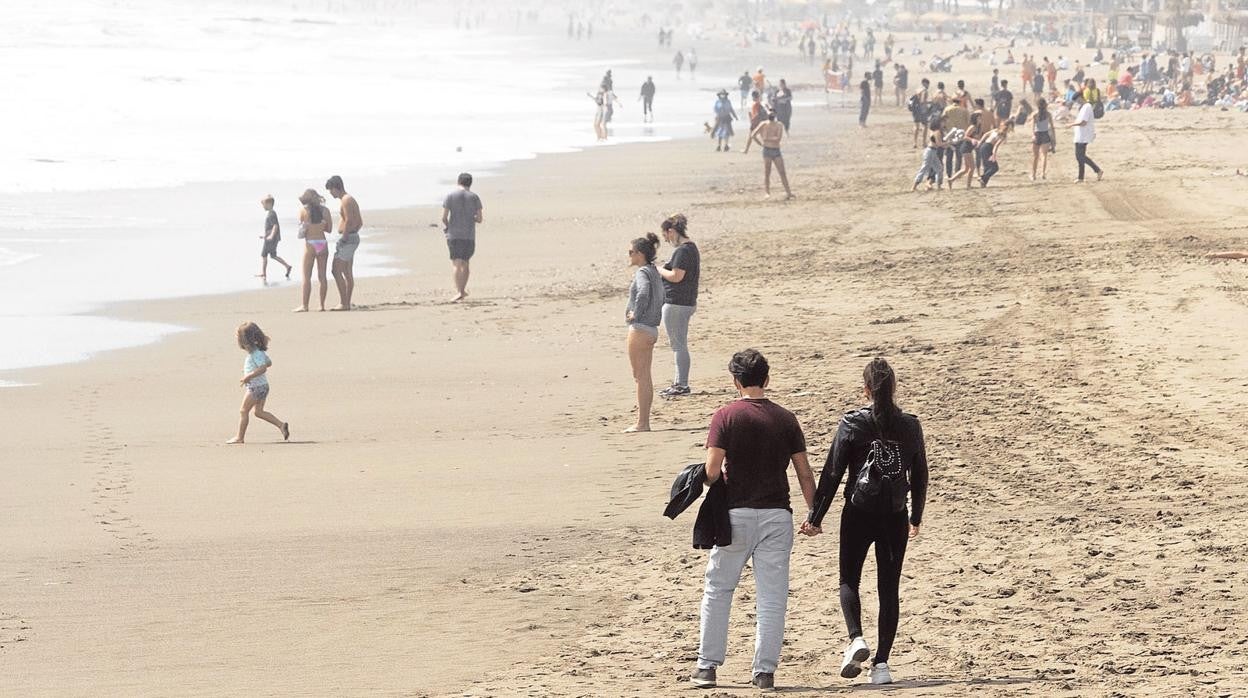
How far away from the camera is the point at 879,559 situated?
6.82m

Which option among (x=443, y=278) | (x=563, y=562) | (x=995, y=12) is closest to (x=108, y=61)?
(x=443, y=278)

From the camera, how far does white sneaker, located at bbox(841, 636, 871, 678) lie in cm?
681

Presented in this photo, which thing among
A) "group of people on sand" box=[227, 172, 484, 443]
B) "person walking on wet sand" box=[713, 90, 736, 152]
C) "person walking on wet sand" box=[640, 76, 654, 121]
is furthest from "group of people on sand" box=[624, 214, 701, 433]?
"person walking on wet sand" box=[640, 76, 654, 121]

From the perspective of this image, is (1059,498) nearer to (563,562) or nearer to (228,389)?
(563,562)

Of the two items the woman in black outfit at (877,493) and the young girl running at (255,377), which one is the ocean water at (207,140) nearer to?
the young girl running at (255,377)

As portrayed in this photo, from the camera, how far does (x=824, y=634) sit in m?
7.76

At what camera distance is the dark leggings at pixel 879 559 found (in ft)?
22.2

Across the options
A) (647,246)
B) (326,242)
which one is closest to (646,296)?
(647,246)

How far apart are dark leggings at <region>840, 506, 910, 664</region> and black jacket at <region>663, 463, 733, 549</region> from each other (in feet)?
1.70

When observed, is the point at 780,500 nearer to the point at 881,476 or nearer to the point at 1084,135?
the point at 881,476

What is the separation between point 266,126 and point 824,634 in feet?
131

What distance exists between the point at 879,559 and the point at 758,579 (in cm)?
50

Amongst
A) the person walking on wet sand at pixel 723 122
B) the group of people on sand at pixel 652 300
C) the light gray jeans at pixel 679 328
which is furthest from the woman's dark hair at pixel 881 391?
the person walking on wet sand at pixel 723 122

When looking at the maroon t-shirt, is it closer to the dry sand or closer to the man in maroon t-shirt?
the man in maroon t-shirt
